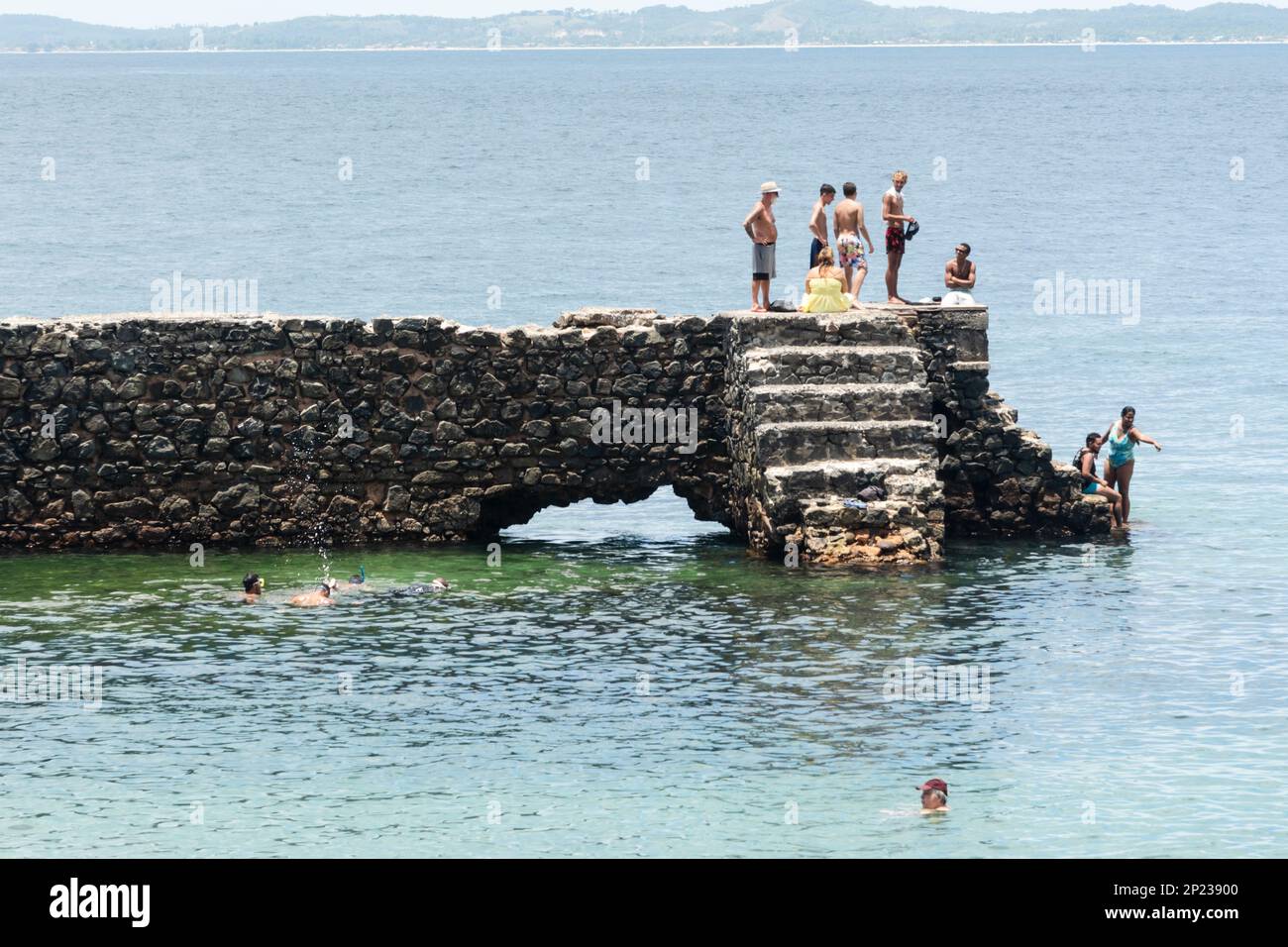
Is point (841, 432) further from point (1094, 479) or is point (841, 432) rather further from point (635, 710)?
point (635, 710)

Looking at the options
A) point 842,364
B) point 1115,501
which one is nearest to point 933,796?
point 842,364

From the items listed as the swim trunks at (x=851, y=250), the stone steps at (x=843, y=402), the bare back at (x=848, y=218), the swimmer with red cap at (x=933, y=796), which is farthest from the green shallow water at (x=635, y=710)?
the bare back at (x=848, y=218)

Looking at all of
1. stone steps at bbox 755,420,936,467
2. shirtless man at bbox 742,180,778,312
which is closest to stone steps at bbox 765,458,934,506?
stone steps at bbox 755,420,936,467

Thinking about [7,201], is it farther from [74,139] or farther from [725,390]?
[725,390]

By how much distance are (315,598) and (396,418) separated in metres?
3.76

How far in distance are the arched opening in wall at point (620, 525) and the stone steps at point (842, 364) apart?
378 cm

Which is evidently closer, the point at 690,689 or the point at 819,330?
the point at 690,689

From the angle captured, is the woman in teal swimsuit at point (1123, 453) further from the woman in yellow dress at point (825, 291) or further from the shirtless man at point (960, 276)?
the woman in yellow dress at point (825, 291)

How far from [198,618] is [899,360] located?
9.98 m

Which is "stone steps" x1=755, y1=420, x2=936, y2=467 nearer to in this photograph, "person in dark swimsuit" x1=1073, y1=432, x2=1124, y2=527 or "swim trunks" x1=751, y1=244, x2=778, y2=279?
"swim trunks" x1=751, y1=244, x2=778, y2=279

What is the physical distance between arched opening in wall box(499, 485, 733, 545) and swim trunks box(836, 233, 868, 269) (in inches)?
180

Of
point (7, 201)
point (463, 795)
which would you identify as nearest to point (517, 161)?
point (7, 201)

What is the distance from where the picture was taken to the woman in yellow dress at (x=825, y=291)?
3005 cm

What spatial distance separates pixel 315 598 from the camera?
27219 millimetres
